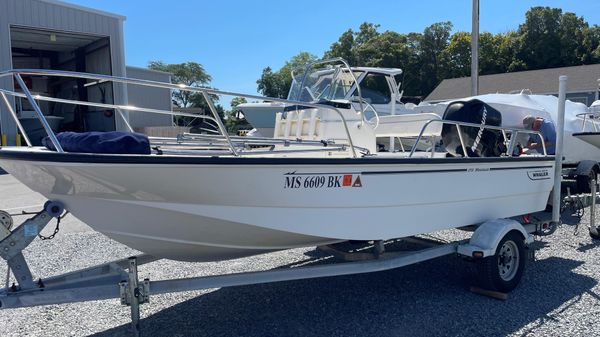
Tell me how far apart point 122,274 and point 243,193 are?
3.24 feet

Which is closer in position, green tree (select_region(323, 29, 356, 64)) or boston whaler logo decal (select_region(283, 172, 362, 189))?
boston whaler logo decal (select_region(283, 172, 362, 189))

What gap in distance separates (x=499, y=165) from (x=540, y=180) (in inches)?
36.3

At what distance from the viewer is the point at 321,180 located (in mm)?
3344

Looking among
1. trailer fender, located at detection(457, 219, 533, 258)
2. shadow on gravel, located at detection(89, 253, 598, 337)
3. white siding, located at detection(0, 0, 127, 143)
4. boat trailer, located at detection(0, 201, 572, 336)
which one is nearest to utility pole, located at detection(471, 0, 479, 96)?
shadow on gravel, located at detection(89, 253, 598, 337)

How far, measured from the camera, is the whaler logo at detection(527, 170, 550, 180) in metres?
4.89

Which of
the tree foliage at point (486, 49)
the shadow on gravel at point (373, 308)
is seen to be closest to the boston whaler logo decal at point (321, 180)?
the shadow on gravel at point (373, 308)

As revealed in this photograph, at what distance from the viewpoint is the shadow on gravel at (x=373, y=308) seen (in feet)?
11.7

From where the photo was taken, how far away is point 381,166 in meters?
3.55

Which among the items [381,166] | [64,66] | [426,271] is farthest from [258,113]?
[64,66]

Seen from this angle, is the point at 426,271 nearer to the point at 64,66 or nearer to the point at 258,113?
the point at 258,113

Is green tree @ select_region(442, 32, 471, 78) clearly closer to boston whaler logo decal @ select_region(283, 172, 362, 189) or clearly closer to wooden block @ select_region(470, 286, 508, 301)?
wooden block @ select_region(470, 286, 508, 301)

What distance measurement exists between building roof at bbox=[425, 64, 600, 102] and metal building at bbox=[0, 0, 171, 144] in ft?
75.3

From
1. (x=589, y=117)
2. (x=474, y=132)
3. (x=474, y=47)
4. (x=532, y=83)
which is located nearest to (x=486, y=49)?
(x=532, y=83)

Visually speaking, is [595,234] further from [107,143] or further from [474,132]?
[107,143]
